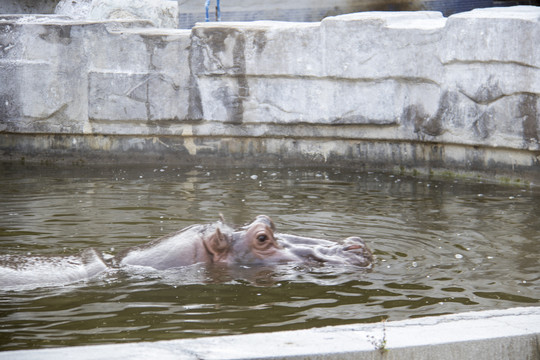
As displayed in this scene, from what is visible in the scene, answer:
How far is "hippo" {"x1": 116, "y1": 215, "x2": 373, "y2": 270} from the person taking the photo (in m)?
4.66

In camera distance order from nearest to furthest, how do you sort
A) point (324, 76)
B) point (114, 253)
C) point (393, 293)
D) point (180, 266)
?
point (393, 293) → point (180, 266) → point (114, 253) → point (324, 76)

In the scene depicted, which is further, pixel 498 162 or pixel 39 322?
pixel 498 162

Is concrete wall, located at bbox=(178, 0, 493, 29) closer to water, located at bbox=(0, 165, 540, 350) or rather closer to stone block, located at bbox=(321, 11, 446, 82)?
stone block, located at bbox=(321, 11, 446, 82)

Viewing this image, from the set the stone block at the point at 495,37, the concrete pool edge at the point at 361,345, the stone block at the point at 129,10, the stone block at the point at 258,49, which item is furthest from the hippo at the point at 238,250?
the stone block at the point at 129,10

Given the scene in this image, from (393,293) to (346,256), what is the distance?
488 mm

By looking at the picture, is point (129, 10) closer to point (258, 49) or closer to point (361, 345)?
point (258, 49)

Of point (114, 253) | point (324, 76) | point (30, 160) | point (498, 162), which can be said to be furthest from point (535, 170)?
point (30, 160)

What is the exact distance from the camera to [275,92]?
911 centimetres

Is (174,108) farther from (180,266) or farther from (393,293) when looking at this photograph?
(393,293)

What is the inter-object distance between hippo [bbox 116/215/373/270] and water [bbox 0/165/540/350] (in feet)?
Result: 0.24

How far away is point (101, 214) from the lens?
6.65 m

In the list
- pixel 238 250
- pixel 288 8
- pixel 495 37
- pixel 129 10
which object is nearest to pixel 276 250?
pixel 238 250

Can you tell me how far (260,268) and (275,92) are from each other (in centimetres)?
468

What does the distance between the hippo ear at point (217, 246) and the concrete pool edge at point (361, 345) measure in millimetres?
1827
